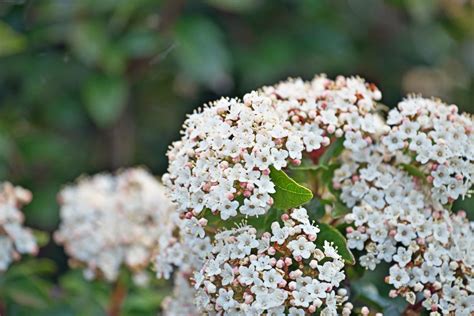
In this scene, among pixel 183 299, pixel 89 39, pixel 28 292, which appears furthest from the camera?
pixel 89 39

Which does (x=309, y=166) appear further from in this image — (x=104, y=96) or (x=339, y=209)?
(x=104, y=96)

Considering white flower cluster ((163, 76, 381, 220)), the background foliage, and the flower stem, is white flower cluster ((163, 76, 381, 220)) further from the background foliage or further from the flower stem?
the background foliage

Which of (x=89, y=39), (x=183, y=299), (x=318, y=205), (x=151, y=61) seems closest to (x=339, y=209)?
(x=318, y=205)

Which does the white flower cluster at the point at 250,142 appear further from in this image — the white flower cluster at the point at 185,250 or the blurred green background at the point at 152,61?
the blurred green background at the point at 152,61

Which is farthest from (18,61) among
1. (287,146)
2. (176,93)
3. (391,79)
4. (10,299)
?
(287,146)

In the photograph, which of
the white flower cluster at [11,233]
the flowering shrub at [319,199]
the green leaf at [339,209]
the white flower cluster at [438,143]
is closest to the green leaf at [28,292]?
the white flower cluster at [11,233]
